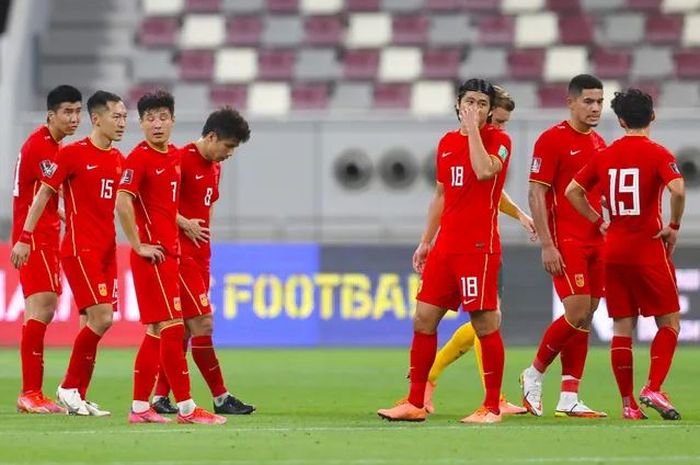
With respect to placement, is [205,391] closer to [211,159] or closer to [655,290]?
[211,159]

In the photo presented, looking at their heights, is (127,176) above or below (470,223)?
above

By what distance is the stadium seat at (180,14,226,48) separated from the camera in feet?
78.0

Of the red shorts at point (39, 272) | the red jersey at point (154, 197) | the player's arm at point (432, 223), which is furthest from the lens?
the red shorts at point (39, 272)

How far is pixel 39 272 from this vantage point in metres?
11.2

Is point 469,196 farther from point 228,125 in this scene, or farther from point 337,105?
point 337,105

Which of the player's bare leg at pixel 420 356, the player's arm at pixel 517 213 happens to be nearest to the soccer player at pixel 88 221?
the player's bare leg at pixel 420 356

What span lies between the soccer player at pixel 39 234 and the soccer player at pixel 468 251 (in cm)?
271

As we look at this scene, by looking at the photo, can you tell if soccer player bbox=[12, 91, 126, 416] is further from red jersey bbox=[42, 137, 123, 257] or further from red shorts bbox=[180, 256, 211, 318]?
red shorts bbox=[180, 256, 211, 318]

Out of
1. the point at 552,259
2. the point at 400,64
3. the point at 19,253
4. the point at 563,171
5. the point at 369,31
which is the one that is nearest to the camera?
the point at 552,259

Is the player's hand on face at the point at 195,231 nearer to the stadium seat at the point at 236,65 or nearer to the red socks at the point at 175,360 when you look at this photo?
Result: the red socks at the point at 175,360

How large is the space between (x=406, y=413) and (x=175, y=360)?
1384 millimetres

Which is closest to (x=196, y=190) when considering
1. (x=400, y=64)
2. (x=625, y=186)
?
(x=625, y=186)

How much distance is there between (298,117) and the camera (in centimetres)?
2039

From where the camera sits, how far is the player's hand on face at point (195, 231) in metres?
10.3
